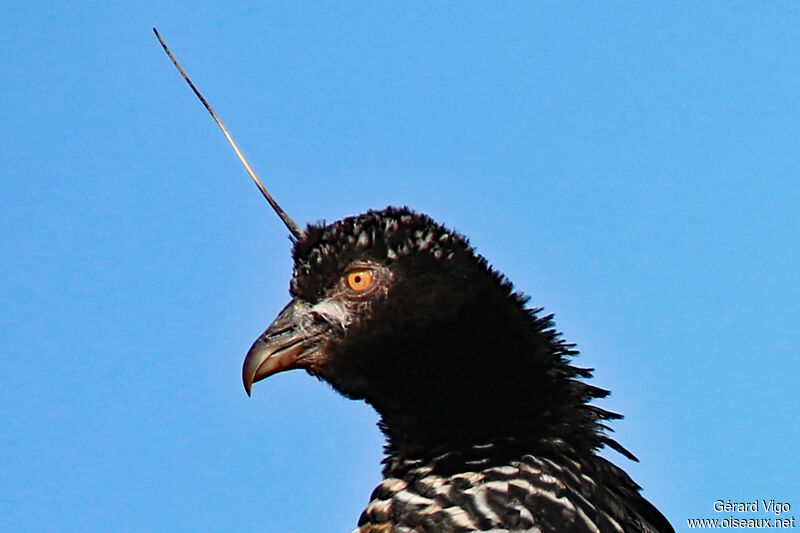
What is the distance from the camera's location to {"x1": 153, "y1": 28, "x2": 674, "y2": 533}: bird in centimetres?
359

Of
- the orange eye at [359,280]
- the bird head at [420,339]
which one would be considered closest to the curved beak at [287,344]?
the bird head at [420,339]

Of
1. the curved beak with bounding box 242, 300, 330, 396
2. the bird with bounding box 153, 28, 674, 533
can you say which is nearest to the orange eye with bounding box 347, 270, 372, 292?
the bird with bounding box 153, 28, 674, 533

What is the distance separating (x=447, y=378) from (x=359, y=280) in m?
0.55

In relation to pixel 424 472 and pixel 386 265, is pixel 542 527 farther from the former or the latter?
pixel 386 265

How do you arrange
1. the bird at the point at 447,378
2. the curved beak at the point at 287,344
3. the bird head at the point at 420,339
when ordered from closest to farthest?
1. the bird at the point at 447,378
2. the bird head at the point at 420,339
3. the curved beak at the point at 287,344

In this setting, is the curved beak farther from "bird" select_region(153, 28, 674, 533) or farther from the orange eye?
the orange eye

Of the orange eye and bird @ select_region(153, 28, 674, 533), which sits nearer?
bird @ select_region(153, 28, 674, 533)

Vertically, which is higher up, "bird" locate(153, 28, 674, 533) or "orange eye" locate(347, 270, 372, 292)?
"orange eye" locate(347, 270, 372, 292)

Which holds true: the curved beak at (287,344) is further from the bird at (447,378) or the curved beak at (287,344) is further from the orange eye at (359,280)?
the orange eye at (359,280)

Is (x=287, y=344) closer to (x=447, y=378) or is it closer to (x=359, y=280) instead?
(x=359, y=280)

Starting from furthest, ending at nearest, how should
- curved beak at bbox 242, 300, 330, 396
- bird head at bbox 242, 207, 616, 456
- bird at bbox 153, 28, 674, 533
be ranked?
1. curved beak at bbox 242, 300, 330, 396
2. bird head at bbox 242, 207, 616, 456
3. bird at bbox 153, 28, 674, 533

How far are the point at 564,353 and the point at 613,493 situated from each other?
54cm

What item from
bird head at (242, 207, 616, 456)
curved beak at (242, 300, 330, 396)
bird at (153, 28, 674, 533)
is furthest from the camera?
curved beak at (242, 300, 330, 396)

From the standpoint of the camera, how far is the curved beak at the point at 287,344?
413cm
